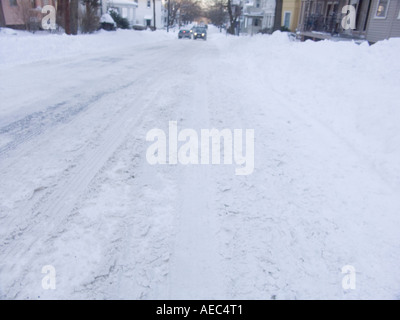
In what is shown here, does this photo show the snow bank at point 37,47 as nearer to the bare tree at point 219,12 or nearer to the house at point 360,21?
the house at point 360,21

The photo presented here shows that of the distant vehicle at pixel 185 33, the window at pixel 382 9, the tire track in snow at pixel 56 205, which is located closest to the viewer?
the tire track in snow at pixel 56 205

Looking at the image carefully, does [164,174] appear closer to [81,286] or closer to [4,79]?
[81,286]

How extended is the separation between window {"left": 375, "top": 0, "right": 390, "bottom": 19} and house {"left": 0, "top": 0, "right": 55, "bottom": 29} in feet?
73.9

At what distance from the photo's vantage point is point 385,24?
57.7 feet

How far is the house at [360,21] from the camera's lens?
56.3 ft

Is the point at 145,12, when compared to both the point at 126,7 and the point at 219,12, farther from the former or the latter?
the point at 219,12

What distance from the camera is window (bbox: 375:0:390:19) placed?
58.3 ft

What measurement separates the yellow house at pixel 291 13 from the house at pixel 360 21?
916 centimetres

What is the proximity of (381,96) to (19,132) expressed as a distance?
23.0ft

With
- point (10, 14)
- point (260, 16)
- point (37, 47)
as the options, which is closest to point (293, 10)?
point (260, 16)

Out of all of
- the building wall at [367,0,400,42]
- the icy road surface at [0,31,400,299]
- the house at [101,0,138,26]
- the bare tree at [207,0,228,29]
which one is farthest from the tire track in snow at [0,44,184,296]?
the house at [101,0,138,26]

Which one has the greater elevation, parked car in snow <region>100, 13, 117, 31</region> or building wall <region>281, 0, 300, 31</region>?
building wall <region>281, 0, 300, 31</region>

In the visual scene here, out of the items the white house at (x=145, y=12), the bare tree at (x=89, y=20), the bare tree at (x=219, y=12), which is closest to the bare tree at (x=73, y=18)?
the bare tree at (x=89, y=20)

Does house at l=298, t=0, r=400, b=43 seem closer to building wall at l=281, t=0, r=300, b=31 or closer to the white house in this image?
building wall at l=281, t=0, r=300, b=31
